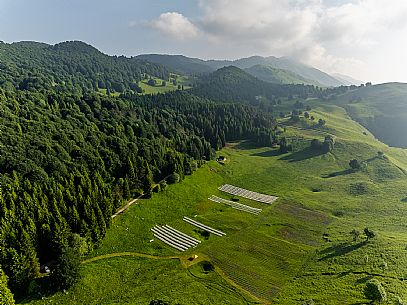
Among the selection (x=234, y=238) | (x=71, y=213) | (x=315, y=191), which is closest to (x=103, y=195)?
(x=71, y=213)

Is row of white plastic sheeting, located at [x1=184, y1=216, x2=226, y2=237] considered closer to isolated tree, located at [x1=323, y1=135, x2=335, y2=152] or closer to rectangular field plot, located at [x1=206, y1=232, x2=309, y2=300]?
rectangular field plot, located at [x1=206, y1=232, x2=309, y2=300]

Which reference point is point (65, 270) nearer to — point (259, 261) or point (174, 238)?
point (174, 238)

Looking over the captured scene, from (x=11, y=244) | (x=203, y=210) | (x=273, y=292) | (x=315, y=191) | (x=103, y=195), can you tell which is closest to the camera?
(x=11, y=244)

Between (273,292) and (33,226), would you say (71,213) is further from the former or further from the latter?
(273,292)

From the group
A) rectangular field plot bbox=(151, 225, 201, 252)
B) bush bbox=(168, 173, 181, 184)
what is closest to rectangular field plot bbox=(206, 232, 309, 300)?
rectangular field plot bbox=(151, 225, 201, 252)

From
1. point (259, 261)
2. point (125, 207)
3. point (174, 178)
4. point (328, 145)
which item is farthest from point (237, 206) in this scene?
point (328, 145)
